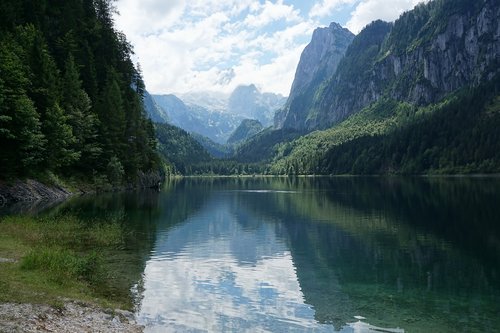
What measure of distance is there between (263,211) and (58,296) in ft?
200

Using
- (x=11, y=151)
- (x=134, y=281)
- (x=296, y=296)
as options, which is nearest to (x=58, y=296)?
(x=134, y=281)

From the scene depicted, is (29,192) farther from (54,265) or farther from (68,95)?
(54,265)

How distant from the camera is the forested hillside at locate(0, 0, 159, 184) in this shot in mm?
69375

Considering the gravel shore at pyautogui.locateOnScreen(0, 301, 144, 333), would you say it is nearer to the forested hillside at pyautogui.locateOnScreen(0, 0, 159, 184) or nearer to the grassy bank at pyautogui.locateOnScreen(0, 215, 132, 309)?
the grassy bank at pyautogui.locateOnScreen(0, 215, 132, 309)

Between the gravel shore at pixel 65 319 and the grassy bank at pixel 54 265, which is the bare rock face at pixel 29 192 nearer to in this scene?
the grassy bank at pixel 54 265

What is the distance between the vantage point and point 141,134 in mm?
133000

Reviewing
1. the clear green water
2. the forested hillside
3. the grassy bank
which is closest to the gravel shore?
the grassy bank

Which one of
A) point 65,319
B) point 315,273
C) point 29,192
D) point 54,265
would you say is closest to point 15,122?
point 29,192

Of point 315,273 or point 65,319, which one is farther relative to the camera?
point 315,273

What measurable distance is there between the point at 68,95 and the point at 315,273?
7656cm

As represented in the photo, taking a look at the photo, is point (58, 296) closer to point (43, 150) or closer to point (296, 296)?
point (296, 296)

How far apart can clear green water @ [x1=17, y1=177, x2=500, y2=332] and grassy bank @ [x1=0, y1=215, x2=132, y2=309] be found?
1801 mm

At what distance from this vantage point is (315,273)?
35875 mm

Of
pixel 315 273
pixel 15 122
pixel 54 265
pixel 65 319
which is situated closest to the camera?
pixel 65 319
